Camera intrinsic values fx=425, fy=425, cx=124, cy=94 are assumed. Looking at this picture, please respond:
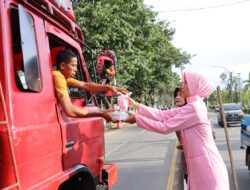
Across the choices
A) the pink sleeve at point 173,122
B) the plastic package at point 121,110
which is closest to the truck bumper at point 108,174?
the plastic package at point 121,110

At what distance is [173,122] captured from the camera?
3.47 metres

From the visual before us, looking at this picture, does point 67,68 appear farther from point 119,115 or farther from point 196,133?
point 196,133

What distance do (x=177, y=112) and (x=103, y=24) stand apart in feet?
60.2

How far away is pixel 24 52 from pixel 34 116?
44 centimetres

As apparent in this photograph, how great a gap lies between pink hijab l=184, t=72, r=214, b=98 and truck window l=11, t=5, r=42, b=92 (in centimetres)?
124

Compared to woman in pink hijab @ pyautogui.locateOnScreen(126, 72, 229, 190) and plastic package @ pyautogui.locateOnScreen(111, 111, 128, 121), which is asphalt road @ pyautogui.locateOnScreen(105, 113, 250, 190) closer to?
woman in pink hijab @ pyautogui.locateOnScreen(126, 72, 229, 190)

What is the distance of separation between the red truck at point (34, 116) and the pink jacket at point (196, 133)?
649 millimetres

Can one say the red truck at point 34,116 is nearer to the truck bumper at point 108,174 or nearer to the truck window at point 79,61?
the truck window at point 79,61

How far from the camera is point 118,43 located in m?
22.8

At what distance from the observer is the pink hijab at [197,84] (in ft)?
11.6

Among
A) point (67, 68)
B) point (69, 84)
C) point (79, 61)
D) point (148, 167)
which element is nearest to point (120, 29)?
point (148, 167)

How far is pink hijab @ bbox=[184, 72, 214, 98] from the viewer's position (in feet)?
11.6

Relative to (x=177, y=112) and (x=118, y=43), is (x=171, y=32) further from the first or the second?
(x=177, y=112)

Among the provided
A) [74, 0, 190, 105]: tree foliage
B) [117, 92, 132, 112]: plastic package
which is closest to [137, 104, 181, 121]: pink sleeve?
[117, 92, 132, 112]: plastic package
